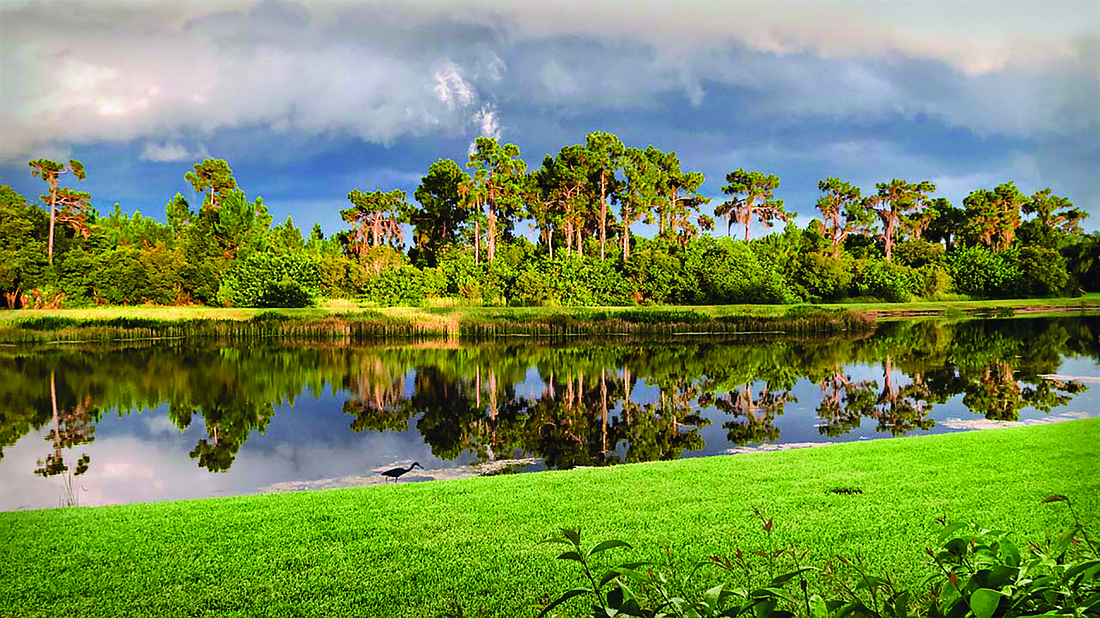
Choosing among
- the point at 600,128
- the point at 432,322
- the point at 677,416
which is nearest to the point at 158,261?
the point at 432,322

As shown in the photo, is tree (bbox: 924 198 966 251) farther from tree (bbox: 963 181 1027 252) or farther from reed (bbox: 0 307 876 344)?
reed (bbox: 0 307 876 344)

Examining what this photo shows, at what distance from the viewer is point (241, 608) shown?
3.50m

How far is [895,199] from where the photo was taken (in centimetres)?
5809

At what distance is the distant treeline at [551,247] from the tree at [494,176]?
0.11 metres

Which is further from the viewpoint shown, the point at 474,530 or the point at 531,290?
the point at 531,290

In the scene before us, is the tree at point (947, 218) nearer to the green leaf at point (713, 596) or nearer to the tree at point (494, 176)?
the tree at point (494, 176)

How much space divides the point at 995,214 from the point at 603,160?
107 ft

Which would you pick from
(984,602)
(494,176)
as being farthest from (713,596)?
(494,176)

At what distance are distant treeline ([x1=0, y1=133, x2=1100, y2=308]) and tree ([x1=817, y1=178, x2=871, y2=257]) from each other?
121mm

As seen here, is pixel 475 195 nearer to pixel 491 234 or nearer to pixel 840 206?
Answer: pixel 491 234

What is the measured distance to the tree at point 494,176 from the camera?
48.2m

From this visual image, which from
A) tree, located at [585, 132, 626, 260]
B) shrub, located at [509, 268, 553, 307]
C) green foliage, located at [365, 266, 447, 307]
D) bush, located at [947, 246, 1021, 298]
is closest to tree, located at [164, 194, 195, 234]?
green foliage, located at [365, 266, 447, 307]

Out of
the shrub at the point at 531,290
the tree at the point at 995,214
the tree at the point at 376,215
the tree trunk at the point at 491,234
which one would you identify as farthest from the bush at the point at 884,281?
the tree at the point at 376,215

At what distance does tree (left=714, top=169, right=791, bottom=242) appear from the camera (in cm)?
5446
